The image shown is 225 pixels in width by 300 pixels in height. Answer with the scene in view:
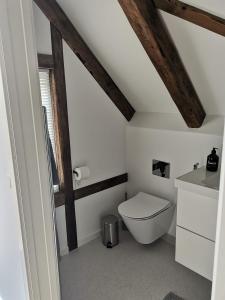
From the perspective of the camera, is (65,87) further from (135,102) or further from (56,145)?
(135,102)

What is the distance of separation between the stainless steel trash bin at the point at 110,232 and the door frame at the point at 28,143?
1474 millimetres

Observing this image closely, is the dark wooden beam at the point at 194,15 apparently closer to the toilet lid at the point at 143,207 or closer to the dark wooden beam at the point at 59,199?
the toilet lid at the point at 143,207

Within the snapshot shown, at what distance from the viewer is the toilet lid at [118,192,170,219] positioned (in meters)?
2.32

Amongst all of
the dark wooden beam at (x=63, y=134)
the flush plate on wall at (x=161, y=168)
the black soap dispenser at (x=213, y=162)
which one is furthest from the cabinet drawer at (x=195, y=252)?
the dark wooden beam at (x=63, y=134)

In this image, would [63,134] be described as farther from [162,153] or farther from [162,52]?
[162,52]

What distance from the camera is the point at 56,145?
233cm

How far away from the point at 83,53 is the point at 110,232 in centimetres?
180

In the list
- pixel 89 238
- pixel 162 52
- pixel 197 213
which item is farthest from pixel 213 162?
pixel 89 238

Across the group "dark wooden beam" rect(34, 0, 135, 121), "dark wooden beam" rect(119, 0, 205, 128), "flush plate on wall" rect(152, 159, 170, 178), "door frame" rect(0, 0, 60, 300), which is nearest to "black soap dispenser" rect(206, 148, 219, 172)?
"dark wooden beam" rect(119, 0, 205, 128)

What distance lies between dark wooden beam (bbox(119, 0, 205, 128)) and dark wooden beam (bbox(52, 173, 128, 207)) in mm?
1141

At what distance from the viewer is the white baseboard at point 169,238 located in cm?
264

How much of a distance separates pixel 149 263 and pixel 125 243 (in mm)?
396

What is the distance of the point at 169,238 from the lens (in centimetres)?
269

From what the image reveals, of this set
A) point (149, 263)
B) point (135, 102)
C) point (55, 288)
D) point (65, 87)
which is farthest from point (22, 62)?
point (149, 263)
